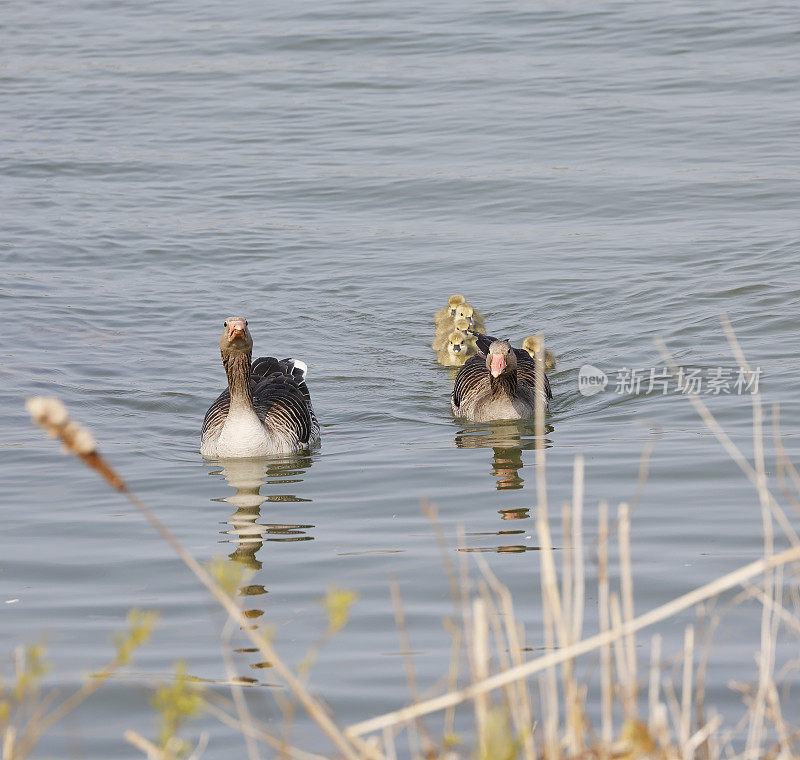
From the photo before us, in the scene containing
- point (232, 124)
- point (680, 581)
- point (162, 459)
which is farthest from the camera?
point (232, 124)

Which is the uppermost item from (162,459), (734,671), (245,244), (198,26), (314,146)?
(198,26)

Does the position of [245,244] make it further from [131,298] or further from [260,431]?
[260,431]

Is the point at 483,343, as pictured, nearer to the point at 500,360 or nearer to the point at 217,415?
the point at 500,360

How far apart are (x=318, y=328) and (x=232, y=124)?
9271 millimetres

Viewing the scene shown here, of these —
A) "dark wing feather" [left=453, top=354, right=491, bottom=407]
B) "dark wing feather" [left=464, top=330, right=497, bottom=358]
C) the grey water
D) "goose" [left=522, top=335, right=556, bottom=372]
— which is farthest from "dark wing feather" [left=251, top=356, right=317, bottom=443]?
"goose" [left=522, top=335, right=556, bottom=372]

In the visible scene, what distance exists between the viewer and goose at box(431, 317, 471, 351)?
1274 cm

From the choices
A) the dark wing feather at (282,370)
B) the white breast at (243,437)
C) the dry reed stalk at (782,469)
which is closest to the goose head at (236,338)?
the white breast at (243,437)

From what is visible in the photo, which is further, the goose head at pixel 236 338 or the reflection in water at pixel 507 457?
the goose head at pixel 236 338

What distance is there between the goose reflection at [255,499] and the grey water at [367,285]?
54mm

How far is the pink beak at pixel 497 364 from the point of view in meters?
10.8

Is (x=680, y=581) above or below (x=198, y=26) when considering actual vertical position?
below

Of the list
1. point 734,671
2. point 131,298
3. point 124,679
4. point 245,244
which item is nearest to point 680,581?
point 734,671

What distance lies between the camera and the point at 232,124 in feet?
72.1

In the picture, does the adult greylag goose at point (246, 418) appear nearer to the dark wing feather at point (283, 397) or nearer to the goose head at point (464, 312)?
the dark wing feather at point (283, 397)
